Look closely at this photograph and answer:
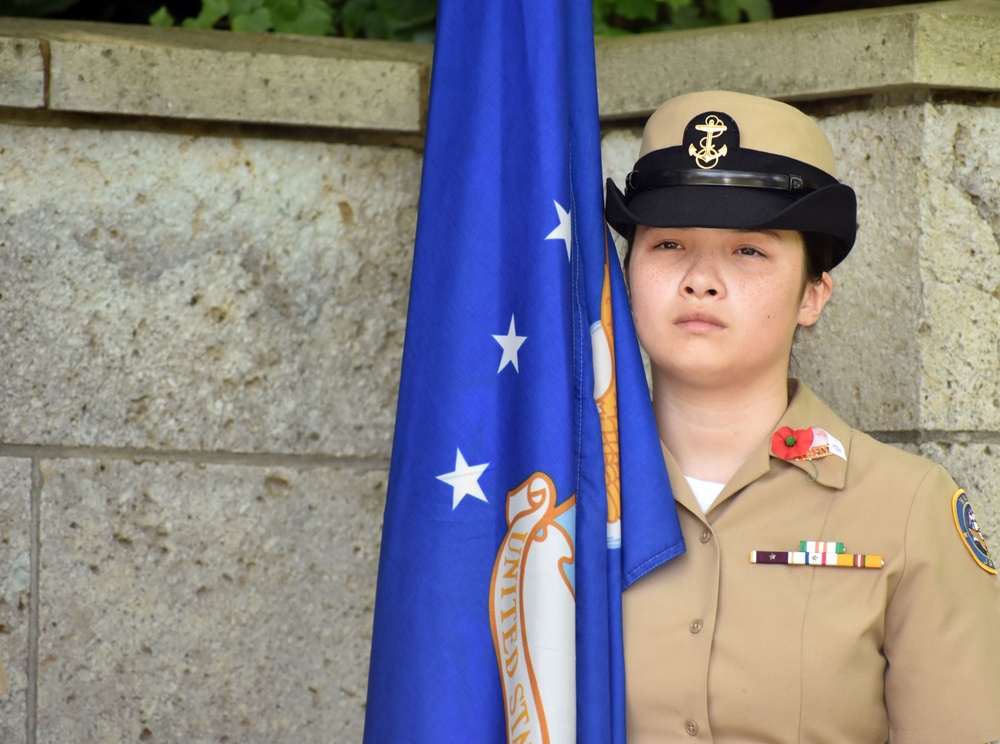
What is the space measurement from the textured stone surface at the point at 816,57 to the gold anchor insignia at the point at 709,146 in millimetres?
809

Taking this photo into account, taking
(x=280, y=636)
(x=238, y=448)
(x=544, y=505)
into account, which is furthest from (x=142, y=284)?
(x=544, y=505)

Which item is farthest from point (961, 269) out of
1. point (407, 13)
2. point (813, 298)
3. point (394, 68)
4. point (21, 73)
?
point (21, 73)

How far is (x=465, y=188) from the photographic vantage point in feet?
6.13

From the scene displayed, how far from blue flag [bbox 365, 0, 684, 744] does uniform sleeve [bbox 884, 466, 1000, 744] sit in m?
0.32

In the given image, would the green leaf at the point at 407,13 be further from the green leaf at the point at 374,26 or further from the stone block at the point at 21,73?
the stone block at the point at 21,73

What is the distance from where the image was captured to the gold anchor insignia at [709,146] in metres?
1.73

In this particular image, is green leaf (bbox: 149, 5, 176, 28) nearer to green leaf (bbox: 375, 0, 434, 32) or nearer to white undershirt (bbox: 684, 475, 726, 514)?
green leaf (bbox: 375, 0, 434, 32)

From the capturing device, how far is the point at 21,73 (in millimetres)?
2504

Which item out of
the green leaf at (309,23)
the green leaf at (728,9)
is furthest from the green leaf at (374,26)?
the green leaf at (728,9)

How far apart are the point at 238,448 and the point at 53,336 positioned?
45 cm

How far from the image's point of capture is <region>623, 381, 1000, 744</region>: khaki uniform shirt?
5.26ft

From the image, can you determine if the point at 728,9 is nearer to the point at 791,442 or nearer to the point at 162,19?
the point at 162,19

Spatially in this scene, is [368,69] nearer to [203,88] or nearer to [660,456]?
[203,88]

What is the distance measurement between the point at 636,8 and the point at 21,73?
1450 millimetres
